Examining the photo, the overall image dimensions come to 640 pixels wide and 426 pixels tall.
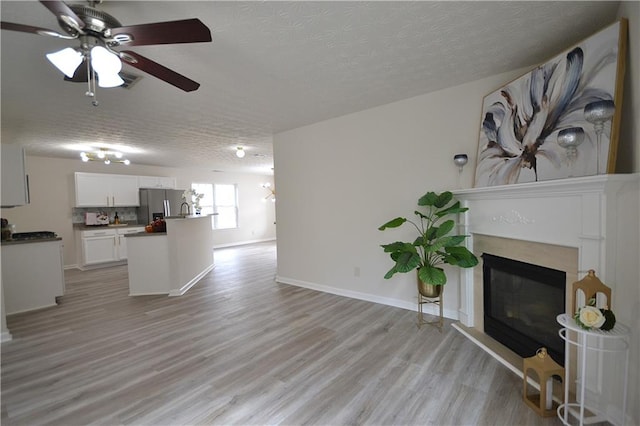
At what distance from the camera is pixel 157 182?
7426mm

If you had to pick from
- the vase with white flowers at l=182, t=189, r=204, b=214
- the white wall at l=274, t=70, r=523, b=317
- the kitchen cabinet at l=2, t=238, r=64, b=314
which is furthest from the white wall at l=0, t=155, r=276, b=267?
the white wall at l=274, t=70, r=523, b=317

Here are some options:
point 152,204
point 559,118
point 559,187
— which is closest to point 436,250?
point 559,187

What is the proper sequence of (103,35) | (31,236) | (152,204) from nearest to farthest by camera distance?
1. (103,35)
2. (31,236)
3. (152,204)

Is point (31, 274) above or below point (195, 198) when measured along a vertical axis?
below

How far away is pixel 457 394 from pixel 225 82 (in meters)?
3.26

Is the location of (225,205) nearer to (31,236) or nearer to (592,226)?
(31,236)

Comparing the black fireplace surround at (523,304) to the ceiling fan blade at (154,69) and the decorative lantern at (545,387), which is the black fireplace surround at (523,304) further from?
the ceiling fan blade at (154,69)

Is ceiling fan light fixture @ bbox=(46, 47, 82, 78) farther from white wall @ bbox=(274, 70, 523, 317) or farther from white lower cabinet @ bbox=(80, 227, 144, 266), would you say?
white lower cabinet @ bbox=(80, 227, 144, 266)

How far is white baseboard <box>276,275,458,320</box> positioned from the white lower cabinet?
4173 mm

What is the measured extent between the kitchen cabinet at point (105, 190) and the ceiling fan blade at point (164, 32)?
633 cm

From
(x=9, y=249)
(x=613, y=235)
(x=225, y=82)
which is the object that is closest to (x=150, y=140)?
(x=9, y=249)

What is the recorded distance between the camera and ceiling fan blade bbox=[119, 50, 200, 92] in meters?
1.66

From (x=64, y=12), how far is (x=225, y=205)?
830 centimetres

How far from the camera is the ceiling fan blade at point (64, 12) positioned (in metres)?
1.18
